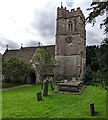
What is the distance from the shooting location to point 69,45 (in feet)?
138

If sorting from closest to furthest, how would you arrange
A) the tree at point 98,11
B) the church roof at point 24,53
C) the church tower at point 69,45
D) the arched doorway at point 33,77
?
1. the tree at point 98,11
2. the church tower at point 69,45
3. the arched doorway at point 33,77
4. the church roof at point 24,53

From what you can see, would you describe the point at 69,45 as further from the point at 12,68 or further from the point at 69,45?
the point at 12,68

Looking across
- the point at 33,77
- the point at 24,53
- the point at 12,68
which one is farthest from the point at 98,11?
the point at 24,53

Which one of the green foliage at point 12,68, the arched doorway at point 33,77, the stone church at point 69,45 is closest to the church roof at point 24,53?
the stone church at point 69,45

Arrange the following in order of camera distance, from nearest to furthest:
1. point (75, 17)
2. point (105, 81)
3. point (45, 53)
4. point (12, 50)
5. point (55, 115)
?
1. point (105, 81)
2. point (55, 115)
3. point (45, 53)
4. point (75, 17)
5. point (12, 50)

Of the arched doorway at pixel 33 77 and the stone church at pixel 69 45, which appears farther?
the arched doorway at pixel 33 77

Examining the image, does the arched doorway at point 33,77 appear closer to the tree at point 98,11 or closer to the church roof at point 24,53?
the church roof at point 24,53

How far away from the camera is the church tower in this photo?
133 ft

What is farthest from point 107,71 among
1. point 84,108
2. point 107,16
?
point 84,108

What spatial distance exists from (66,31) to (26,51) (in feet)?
40.2

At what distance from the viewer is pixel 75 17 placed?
42.3m

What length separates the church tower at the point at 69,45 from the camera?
40594 mm

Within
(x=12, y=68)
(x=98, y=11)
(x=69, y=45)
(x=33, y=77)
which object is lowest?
(x=33, y=77)

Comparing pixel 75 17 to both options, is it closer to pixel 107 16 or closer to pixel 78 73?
pixel 78 73
